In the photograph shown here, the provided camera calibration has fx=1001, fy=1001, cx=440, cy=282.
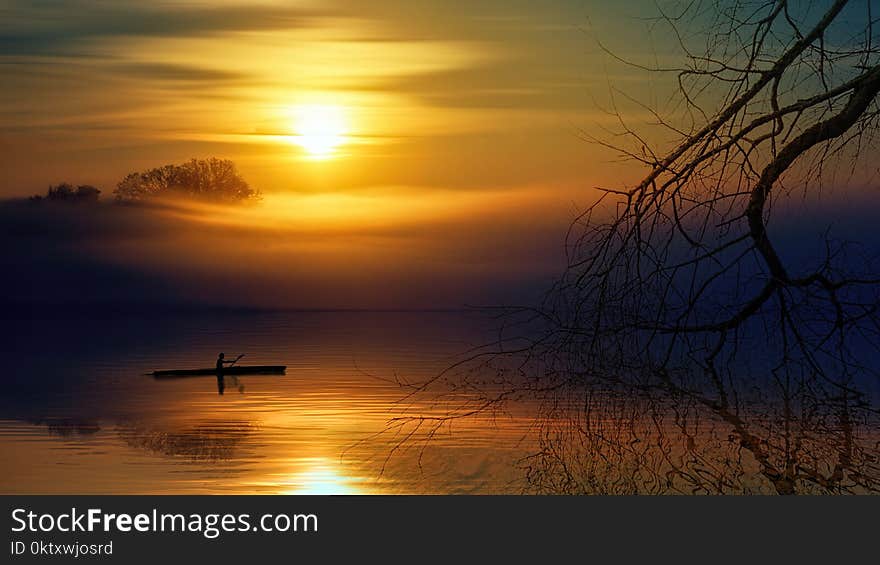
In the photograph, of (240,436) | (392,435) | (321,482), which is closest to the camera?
(321,482)

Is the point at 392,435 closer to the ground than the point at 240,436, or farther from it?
closer to the ground

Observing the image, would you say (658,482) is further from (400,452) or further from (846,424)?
(400,452)

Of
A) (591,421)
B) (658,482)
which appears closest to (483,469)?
(658,482)

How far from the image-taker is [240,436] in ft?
79.0

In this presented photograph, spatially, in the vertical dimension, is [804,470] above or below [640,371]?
below

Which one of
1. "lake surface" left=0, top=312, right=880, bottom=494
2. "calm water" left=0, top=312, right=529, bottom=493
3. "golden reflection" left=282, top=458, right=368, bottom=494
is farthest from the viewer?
"calm water" left=0, top=312, right=529, bottom=493

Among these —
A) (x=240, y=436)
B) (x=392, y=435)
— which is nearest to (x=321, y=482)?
(x=392, y=435)

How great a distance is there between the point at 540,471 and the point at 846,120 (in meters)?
2.70

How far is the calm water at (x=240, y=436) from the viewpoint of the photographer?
53.1 ft

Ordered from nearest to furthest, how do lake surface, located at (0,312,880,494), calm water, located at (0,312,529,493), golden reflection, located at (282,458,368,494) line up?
lake surface, located at (0,312,880,494), golden reflection, located at (282,458,368,494), calm water, located at (0,312,529,493)

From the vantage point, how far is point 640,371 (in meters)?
5.32

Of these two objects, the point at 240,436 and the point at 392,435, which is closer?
the point at 392,435

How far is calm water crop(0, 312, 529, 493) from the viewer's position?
16188mm

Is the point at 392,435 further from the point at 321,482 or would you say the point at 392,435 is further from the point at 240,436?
the point at 240,436
